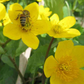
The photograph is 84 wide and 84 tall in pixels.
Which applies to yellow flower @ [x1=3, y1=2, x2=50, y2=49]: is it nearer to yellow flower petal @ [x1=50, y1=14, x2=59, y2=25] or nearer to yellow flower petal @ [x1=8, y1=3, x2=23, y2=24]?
yellow flower petal @ [x1=8, y1=3, x2=23, y2=24]

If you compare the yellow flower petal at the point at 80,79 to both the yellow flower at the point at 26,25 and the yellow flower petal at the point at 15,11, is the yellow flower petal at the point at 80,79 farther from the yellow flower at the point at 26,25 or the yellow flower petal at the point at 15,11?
the yellow flower petal at the point at 15,11

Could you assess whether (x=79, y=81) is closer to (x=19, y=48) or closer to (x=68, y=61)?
(x=68, y=61)

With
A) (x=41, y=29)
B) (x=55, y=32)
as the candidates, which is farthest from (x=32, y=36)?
(x=55, y=32)

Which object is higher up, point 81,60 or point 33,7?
point 33,7

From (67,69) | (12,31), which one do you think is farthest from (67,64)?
(12,31)

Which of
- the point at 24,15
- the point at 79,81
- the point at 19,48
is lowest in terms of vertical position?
the point at 79,81

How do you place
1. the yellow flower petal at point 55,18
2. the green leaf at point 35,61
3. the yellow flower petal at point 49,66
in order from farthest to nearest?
1. the yellow flower petal at point 55,18
2. the green leaf at point 35,61
3. the yellow flower petal at point 49,66

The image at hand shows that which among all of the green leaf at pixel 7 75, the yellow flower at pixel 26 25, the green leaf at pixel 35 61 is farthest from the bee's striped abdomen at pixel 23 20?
the green leaf at pixel 7 75

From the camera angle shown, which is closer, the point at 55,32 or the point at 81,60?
the point at 81,60
